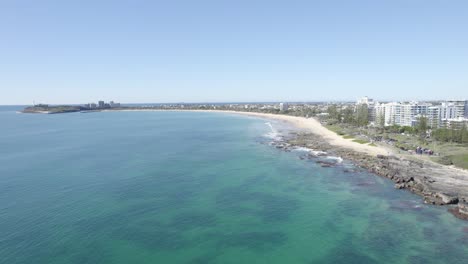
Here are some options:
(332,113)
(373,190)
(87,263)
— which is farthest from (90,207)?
(332,113)

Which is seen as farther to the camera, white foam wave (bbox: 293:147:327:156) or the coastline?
white foam wave (bbox: 293:147:327:156)

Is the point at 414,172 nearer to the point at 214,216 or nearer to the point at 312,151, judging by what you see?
the point at 312,151

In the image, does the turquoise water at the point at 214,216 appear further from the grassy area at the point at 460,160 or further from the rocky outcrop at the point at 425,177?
the grassy area at the point at 460,160

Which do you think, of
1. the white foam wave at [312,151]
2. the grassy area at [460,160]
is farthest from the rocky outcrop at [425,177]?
the white foam wave at [312,151]

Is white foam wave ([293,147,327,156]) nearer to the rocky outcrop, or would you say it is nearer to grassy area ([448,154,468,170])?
the rocky outcrop

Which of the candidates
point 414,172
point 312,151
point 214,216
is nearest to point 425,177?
point 414,172

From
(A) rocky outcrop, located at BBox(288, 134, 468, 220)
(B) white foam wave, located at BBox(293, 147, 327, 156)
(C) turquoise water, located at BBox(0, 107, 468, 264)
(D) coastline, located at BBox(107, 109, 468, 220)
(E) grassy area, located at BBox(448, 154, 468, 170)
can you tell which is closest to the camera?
(C) turquoise water, located at BBox(0, 107, 468, 264)

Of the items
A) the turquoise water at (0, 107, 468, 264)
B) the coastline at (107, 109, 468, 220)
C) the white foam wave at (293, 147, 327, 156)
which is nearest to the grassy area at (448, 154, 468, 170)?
the coastline at (107, 109, 468, 220)

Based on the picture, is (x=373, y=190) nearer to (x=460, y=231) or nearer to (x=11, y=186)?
(x=460, y=231)
